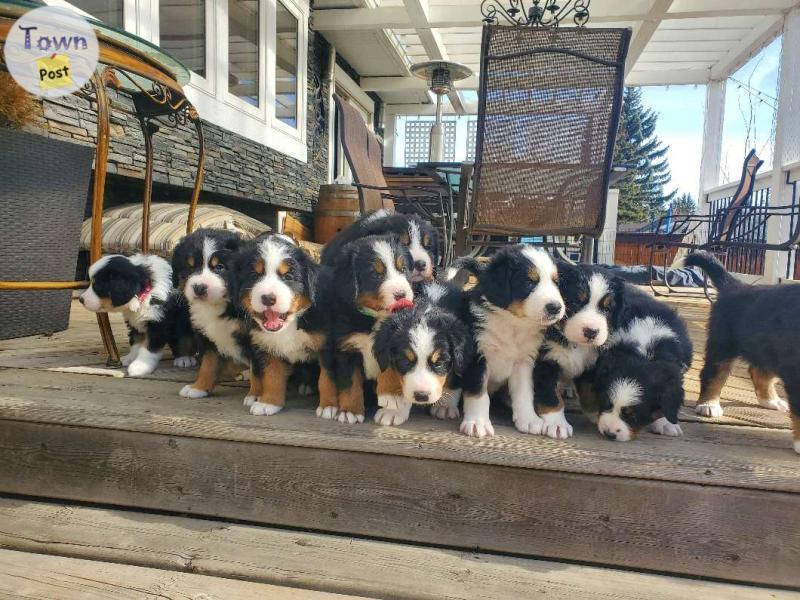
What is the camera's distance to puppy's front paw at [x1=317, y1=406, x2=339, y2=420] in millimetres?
2207

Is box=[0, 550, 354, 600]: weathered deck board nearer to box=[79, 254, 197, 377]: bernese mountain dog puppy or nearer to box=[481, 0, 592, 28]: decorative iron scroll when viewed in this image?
box=[79, 254, 197, 377]: bernese mountain dog puppy

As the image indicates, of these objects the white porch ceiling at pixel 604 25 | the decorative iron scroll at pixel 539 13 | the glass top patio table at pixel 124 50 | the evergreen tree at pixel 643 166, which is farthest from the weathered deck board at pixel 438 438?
the evergreen tree at pixel 643 166

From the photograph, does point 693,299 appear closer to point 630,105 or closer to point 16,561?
point 16,561

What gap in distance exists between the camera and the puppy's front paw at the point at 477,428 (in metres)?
2.02

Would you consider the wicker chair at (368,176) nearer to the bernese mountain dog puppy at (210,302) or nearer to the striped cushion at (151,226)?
the striped cushion at (151,226)

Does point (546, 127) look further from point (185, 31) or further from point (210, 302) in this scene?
point (185, 31)

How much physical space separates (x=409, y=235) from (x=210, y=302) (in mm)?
1209

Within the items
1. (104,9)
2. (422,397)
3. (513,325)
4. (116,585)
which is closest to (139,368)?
(116,585)

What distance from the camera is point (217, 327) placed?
8.37 ft

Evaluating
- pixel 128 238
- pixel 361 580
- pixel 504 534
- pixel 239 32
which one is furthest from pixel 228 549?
pixel 239 32

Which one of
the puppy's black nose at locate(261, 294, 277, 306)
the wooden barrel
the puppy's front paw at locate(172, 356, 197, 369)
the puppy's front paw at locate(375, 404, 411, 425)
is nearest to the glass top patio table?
the puppy's black nose at locate(261, 294, 277, 306)

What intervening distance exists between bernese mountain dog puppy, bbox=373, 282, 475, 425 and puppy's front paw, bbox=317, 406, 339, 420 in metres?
0.18

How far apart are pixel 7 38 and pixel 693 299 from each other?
26.0 ft

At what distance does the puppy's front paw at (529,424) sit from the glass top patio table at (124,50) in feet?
7.97
